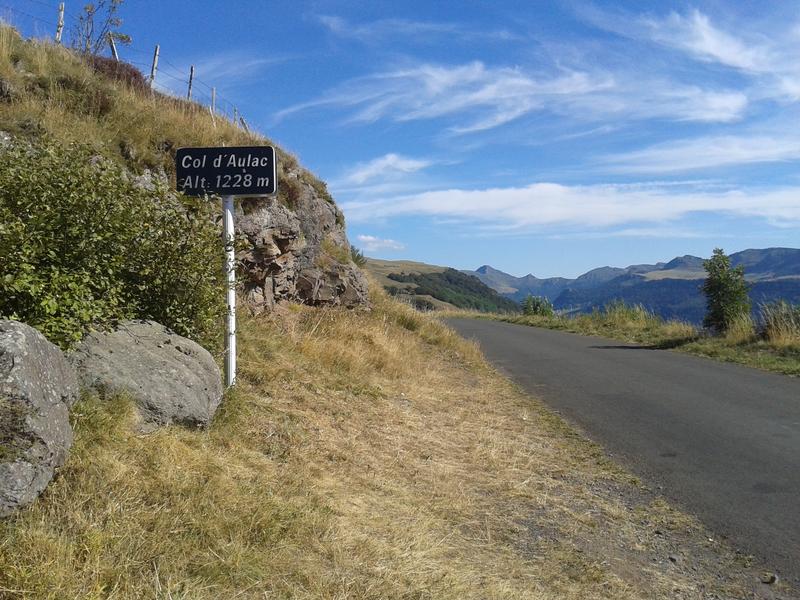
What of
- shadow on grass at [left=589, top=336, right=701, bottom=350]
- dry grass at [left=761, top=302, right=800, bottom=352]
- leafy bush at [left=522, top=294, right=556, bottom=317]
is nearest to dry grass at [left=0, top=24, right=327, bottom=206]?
shadow on grass at [left=589, top=336, right=701, bottom=350]

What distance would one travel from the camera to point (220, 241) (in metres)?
6.03

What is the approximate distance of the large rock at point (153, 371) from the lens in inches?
173

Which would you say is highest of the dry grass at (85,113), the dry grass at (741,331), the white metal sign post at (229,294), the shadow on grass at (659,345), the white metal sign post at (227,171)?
the dry grass at (85,113)

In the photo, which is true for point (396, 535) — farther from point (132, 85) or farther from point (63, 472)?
point (132, 85)

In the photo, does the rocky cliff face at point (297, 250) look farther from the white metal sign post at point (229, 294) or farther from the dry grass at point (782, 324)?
the dry grass at point (782, 324)

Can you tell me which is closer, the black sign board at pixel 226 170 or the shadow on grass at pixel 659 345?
the black sign board at pixel 226 170

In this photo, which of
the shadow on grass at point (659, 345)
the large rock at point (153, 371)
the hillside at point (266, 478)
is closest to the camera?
the hillside at point (266, 478)

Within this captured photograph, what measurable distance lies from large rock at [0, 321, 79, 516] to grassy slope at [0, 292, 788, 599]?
13 cm

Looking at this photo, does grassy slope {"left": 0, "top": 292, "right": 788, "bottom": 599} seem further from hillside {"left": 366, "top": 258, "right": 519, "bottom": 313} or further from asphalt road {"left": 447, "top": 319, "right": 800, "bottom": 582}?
hillside {"left": 366, "top": 258, "right": 519, "bottom": 313}

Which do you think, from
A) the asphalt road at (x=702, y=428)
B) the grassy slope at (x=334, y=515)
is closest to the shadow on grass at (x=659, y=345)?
the asphalt road at (x=702, y=428)

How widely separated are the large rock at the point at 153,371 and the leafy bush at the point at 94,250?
163 millimetres

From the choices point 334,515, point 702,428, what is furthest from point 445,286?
point 334,515

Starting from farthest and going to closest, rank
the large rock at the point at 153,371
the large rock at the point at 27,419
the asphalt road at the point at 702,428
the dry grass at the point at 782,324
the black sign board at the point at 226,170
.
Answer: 1. the dry grass at the point at 782,324
2. the black sign board at the point at 226,170
3. the asphalt road at the point at 702,428
4. the large rock at the point at 153,371
5. the large rock at the point at 27,419

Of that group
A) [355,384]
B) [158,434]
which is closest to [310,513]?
[158,434]
